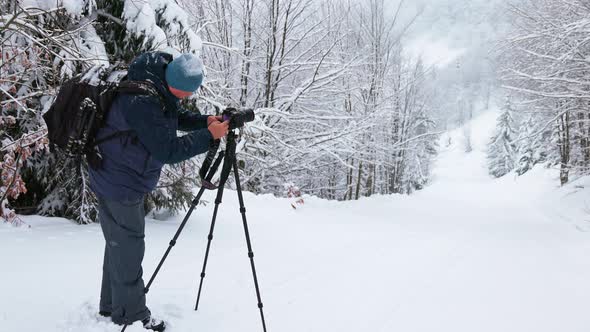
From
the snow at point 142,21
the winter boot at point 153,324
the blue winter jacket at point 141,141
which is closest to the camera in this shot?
the blue winter jacket at point 141,141

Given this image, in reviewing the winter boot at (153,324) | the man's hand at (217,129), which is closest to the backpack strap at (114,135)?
the man's hand at (217,129)

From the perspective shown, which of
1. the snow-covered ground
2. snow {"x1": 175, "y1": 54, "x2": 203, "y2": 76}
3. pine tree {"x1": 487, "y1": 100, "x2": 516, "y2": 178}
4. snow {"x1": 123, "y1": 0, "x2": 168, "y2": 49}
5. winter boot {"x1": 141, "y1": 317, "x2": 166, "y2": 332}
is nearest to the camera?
snow {"x1": 175, "y1": 54, "x2": 203, "y2": 76}

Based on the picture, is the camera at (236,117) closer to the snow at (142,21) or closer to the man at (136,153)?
the man at (136,153)

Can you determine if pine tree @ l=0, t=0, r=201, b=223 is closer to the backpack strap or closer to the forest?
the forest

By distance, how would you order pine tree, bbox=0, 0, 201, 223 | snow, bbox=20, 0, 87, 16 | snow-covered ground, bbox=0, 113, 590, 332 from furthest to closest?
1. pine tree, bbox=0, 0, 201, 223
2. snow, bbox=20, 0, 87, 16
3. snow-covered ground, bbox=0, 113, 590, 332

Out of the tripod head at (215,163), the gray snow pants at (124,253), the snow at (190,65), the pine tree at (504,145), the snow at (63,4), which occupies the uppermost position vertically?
the pine tree at (504,145)

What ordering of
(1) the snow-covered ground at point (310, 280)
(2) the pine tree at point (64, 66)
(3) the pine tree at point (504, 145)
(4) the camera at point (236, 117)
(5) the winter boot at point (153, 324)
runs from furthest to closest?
(3) the pine tree at point (504, 145)
(2) the pine tree at point (64, 66)
(1) the snow-covered ground at point (310, 280)
(5) the winter boot at point (153, 324)
(4) the camera at point (236, 117)

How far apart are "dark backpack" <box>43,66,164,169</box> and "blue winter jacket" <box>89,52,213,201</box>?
39 mm

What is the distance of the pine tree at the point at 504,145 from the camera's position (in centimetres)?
5472

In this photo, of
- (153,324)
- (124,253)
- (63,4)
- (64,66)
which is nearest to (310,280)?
(153,324)

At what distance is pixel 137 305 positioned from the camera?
2.67 m

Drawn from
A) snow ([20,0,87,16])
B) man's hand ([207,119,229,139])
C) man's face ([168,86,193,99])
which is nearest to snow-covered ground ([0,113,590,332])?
man's hand ([207,119,229,139])

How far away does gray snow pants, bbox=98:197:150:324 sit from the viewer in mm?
2535

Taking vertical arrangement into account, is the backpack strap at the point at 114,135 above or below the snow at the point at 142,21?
below
